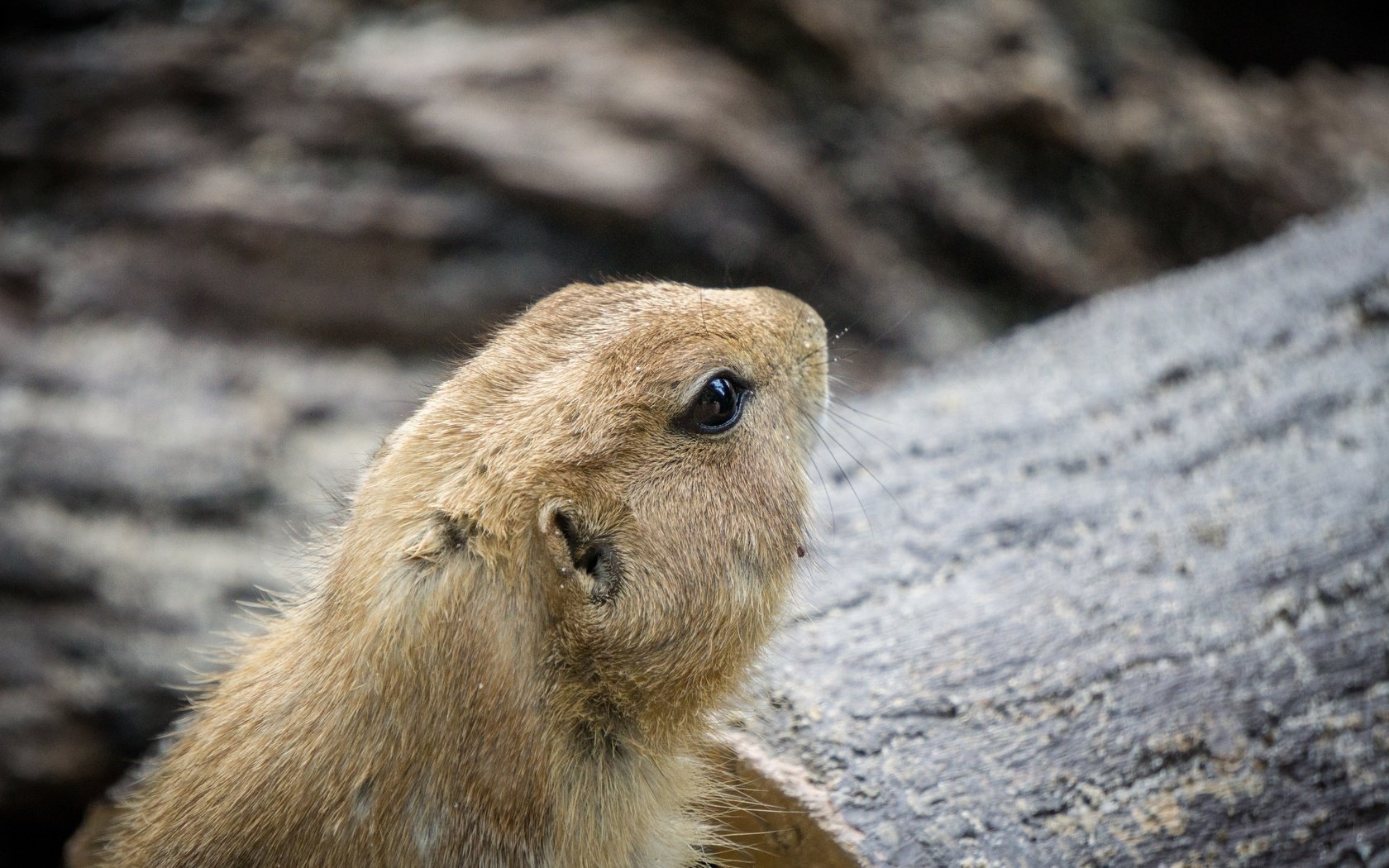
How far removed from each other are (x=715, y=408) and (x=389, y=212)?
190 inches

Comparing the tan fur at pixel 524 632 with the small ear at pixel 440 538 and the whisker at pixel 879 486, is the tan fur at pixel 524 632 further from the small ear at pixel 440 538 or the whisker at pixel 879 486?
the whisker at pixel 879 486

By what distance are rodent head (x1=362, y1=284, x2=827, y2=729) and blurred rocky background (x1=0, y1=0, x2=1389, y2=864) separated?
9.89 feet

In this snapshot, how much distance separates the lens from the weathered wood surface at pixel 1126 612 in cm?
279

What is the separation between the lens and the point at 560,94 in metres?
7.27

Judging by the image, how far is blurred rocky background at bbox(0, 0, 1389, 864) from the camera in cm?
607

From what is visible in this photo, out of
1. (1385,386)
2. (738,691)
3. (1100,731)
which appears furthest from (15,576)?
(1385,386)

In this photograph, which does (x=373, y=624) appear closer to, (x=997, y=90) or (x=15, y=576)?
(x=15, y=576)

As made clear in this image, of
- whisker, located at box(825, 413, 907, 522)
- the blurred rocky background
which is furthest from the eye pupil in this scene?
the blurred rocky background

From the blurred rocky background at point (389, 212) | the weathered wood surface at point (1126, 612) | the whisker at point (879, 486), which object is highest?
the weathered wood surface at point (1126, 612)

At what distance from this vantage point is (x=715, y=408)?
9.23ft

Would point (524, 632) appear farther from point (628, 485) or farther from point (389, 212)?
point (389, 212)

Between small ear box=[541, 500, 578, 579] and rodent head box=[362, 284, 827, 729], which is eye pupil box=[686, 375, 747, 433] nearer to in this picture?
rodent head box=[362, 284, 827, 729]

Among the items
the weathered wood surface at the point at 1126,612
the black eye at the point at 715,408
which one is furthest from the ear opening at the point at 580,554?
the weathered wood surface at the point at 1126,612

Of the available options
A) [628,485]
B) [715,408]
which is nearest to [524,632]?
[628,485]
